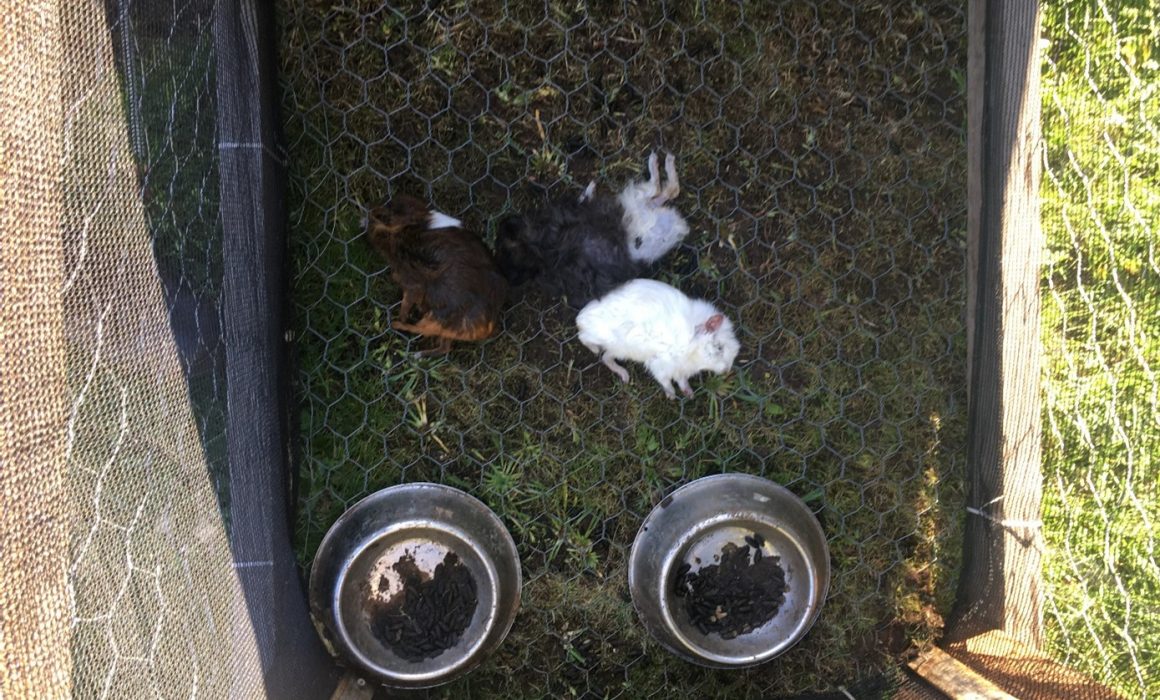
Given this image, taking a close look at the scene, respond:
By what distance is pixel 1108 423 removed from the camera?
1.93 metres

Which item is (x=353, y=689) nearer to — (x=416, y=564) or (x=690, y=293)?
(x=416, y=564)

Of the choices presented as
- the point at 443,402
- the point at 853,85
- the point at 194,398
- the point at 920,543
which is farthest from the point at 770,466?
the point at 194,398

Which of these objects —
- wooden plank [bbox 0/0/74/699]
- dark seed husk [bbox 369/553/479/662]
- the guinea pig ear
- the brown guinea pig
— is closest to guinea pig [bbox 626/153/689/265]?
the guinea pig ear

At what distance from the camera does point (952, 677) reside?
208cm

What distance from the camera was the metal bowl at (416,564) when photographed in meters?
2.01

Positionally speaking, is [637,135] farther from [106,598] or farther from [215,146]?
[106,598]

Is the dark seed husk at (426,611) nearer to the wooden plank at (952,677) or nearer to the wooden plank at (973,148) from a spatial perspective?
the wooden plank at (952,677)

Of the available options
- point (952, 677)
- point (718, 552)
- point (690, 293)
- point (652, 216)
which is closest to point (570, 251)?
point (652, 216)

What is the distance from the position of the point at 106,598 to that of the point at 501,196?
4.53 ft

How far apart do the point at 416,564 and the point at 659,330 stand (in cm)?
93

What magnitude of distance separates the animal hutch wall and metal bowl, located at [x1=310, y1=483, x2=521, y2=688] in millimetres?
89

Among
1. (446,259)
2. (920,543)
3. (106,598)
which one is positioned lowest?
(920,543)

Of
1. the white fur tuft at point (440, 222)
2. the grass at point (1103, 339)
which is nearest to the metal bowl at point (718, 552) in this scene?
the grass at point (1103, 339)

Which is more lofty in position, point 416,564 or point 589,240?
point 589,240
